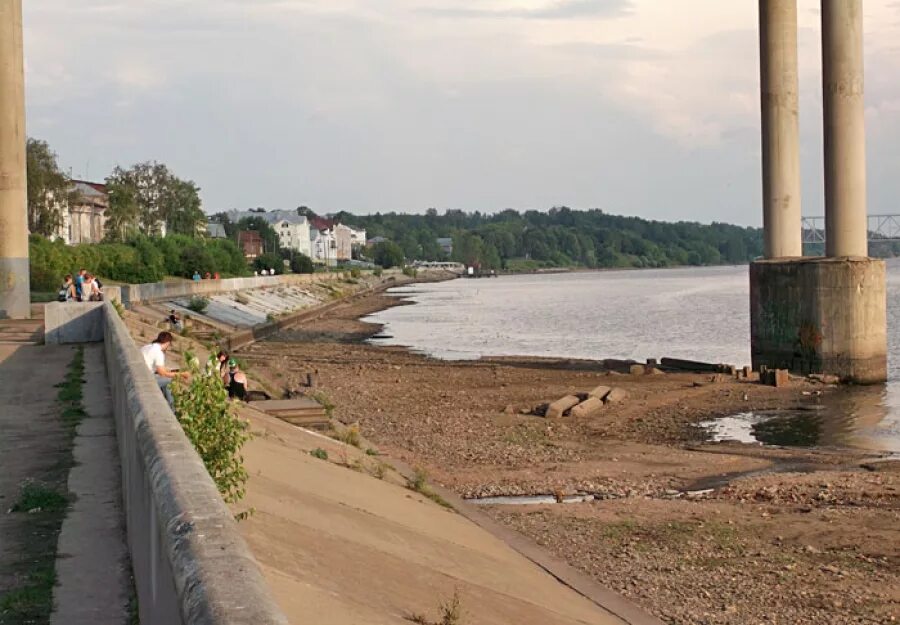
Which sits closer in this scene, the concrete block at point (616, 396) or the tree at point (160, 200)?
A: the concrete block at point (616, 396)

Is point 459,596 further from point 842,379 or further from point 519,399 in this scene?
point 842,379

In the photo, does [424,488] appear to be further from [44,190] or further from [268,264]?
[268,264]

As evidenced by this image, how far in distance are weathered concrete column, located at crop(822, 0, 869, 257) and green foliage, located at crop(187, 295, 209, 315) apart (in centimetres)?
3328

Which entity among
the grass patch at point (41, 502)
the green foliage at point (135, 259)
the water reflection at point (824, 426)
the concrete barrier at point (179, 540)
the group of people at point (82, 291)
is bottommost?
the water reflection at point (824, 426)

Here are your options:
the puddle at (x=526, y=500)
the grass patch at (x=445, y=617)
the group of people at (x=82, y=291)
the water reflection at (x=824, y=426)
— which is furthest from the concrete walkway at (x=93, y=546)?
the group of people at (x=82, y=291)

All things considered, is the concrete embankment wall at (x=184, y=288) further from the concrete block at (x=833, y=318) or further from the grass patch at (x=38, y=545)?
the grass patch at (x=38, y=545)

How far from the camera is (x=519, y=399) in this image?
105ft

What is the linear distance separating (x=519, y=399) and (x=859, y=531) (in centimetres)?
1713

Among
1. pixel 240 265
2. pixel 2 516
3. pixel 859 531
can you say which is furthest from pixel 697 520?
pixel 240 265

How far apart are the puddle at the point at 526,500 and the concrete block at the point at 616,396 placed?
41.7ft

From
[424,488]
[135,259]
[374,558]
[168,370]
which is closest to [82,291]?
[168,370]

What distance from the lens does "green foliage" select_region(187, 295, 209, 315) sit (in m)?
62.2

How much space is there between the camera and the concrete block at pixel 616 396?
30.8 metres

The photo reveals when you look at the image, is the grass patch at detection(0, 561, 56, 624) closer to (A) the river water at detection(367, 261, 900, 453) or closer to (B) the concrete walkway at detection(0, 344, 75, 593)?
(B) the concrete walkway at detection(0, 344, 75, 593)
